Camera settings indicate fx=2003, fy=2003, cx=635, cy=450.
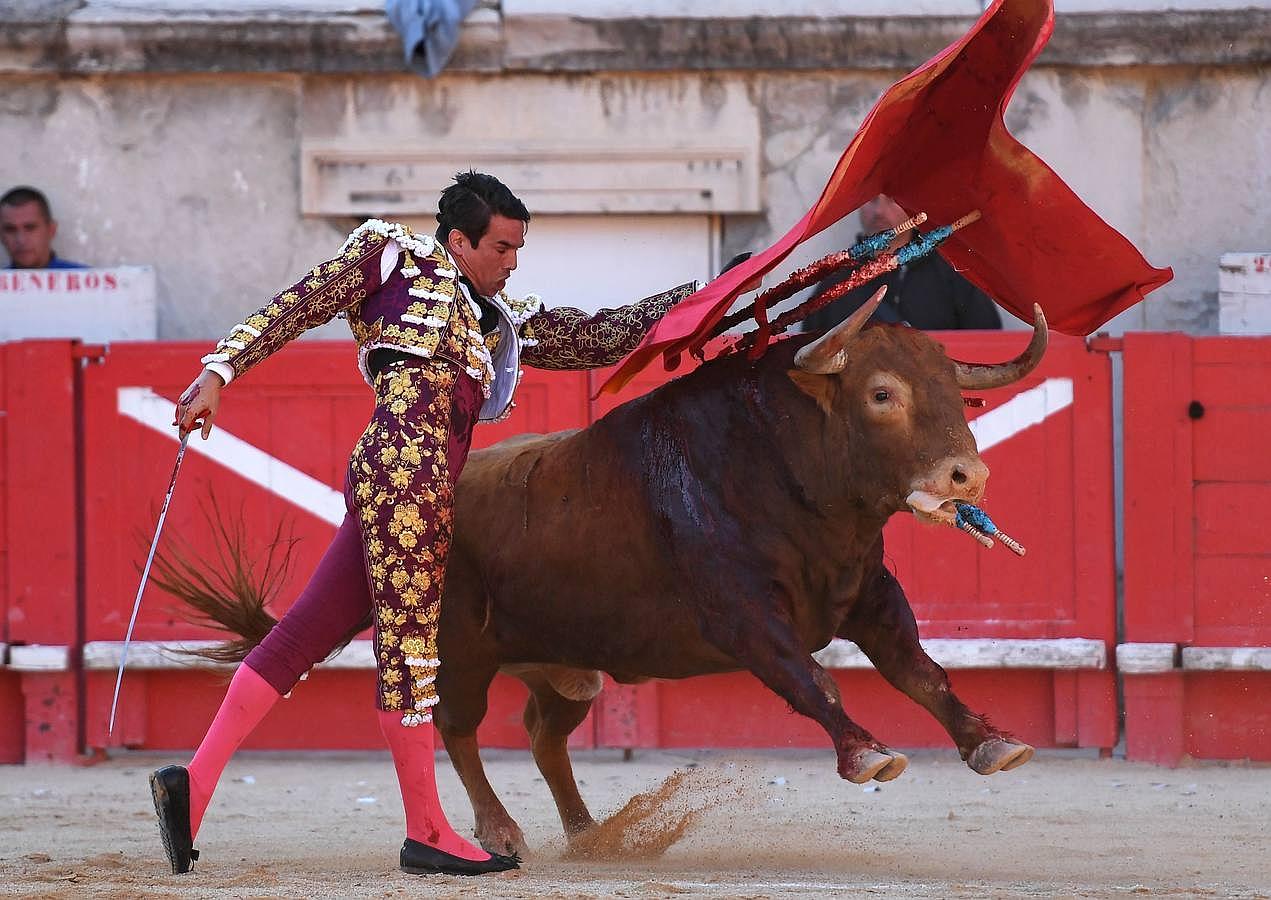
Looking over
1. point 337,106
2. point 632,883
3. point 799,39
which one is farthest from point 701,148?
point 632,883

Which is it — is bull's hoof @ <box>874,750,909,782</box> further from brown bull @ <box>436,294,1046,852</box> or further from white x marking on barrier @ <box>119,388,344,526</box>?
white x marking on barrier @ <box>119,388,344,526</box>

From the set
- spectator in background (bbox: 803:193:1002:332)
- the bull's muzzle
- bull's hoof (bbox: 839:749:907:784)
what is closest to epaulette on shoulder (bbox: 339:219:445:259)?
the bull's muzzle

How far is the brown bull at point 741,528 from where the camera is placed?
165 inches

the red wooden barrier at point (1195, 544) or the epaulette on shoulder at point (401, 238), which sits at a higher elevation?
the epaulette on shoulder at point (401, 238)

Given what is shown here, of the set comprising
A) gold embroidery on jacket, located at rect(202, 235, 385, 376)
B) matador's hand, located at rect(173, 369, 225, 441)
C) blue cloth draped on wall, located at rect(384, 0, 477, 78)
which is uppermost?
blue cloth draped on wall, located at rect(384, 0, 477, 78)

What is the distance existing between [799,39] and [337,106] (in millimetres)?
1950

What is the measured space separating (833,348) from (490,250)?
2.62 feet

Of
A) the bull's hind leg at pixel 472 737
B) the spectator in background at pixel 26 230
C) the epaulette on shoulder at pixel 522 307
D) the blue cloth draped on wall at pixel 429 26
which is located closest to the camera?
the epaulette on shoulder at pixel 522 307

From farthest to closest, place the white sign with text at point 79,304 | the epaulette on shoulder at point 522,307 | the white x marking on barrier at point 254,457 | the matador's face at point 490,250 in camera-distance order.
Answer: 1. the white sign with text at point 79,304
2. the white x marking on barrier at point 254,457
3. the epaulette on shoulder at point 522,307
4. the matador's face at point 490,250

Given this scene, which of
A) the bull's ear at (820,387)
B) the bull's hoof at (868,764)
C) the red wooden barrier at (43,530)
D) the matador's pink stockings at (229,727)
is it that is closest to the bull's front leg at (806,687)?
the bull's hoof at (868,764)

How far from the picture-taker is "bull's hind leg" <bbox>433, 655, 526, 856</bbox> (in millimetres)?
4805

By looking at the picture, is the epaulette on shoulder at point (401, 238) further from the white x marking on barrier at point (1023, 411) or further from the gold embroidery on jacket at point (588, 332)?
the white x marking on barrier at point (1023, 411)

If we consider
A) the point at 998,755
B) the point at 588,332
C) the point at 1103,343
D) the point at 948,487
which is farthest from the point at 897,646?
the point at 1103,343

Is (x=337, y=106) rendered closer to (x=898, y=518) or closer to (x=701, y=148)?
(x=701, y=148)
